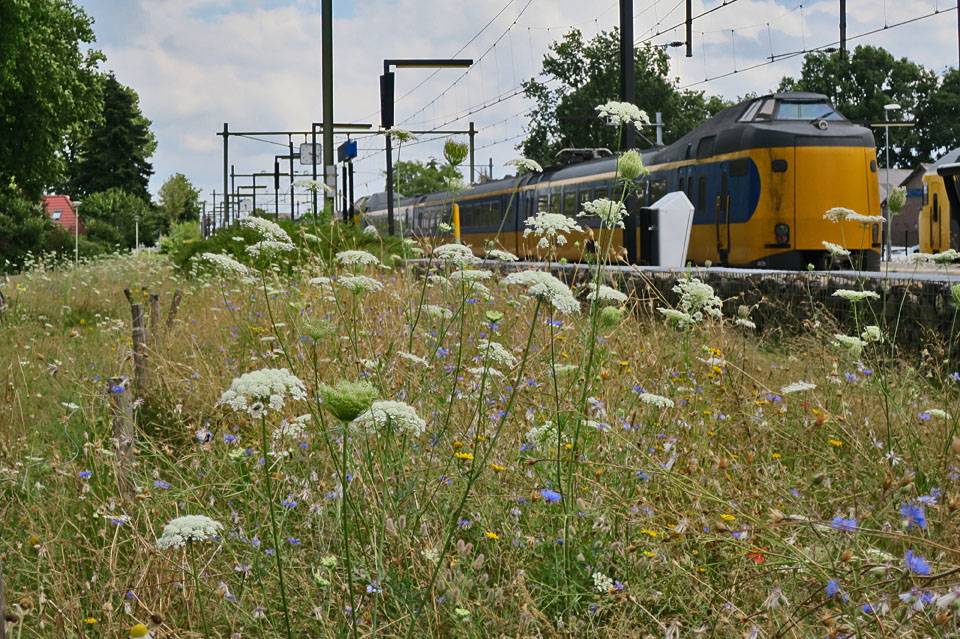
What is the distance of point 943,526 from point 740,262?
1350 centimetres

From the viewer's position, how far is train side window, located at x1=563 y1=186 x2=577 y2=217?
71.3 feet

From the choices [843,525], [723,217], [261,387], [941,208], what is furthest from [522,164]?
[941,208]

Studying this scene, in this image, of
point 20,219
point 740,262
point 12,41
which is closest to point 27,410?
point 740,262

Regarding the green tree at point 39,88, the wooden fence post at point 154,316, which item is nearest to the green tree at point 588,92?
the green tree at point 39,88

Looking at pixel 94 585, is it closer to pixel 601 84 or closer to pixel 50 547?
pixel 50 547

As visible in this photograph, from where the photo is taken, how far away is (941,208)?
73.5 feet

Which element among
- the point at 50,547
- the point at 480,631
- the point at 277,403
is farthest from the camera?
the point at 50,547

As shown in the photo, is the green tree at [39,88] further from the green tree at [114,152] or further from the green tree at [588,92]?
the green tree at [114,152]

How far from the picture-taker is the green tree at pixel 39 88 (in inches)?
973

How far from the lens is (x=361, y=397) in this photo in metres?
1.70

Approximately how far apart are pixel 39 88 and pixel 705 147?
20235 millimetres

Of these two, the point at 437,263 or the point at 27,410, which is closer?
the point at 27,410

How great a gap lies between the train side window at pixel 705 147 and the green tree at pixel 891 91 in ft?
170

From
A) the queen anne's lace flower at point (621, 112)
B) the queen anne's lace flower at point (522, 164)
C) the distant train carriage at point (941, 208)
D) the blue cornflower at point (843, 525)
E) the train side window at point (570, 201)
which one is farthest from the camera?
the train side window at point (570, 201)
